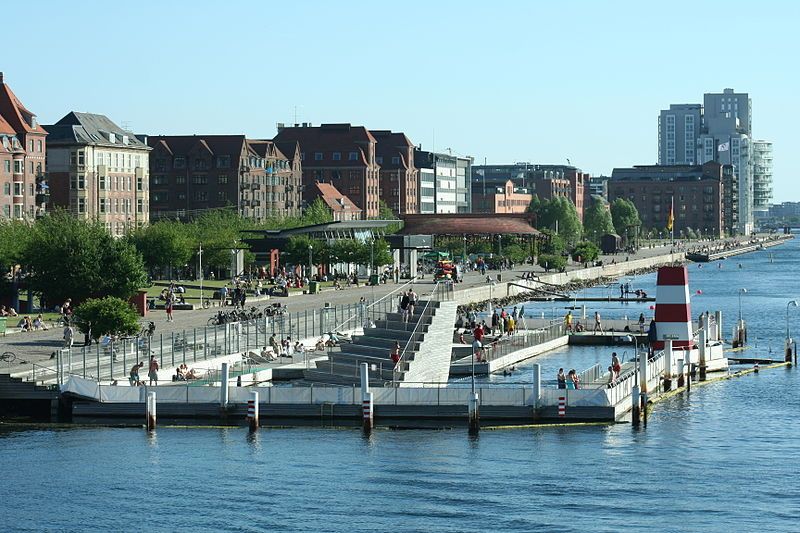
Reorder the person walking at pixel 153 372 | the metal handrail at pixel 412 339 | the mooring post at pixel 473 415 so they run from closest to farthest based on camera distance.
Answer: the mooring post at pixel 473 415 → the person walking at pixel 153 372 → the metal handrail at pixel 412 339

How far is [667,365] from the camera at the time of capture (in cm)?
7119

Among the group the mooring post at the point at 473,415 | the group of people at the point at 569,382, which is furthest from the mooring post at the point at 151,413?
the group of people at the point at 569,382

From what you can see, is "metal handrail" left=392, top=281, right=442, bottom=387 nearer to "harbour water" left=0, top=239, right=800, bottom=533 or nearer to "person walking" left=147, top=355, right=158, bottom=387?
"harbour water" left=0, top=239, right=800, bottom=533

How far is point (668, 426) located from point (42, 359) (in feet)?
85.0

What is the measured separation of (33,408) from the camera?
61188 millimetres

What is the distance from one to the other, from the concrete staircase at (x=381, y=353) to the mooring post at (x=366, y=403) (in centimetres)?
355

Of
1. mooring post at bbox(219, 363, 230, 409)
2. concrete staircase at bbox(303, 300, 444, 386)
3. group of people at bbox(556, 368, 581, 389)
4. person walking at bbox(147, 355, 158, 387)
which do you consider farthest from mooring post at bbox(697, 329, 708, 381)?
person walking at bbox(147, 355, 158, 387)

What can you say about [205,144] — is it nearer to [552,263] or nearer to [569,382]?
[552,263]

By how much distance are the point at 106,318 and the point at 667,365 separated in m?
24.6

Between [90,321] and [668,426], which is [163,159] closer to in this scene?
[90,321]

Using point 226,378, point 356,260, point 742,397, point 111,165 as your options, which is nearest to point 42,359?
point 226,378

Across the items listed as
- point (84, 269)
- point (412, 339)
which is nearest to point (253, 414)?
point (412, 339)

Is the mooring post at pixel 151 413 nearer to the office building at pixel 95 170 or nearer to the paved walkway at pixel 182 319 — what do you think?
the paved walkway at pixel 182 319

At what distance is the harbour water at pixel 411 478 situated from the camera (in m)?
44.4
